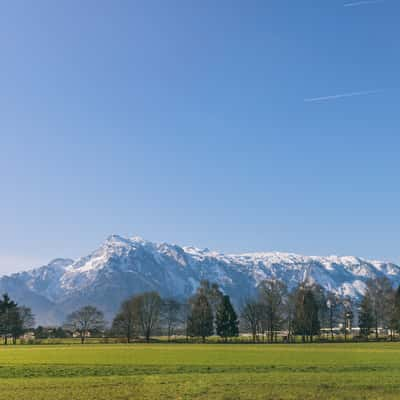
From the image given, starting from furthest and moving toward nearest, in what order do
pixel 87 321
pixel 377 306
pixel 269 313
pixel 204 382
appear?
pixel 87 321 → pixel 377 306 → pixel 269 313 → pixel 204 382

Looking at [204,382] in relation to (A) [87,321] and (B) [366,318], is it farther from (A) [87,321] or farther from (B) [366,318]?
(A) [87,321]

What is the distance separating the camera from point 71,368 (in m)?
46.2

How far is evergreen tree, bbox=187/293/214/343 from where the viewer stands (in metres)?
137

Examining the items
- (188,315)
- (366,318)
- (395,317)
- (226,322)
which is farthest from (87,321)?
(395,317)

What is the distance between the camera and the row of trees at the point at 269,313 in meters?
138

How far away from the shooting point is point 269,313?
140125 millimetres

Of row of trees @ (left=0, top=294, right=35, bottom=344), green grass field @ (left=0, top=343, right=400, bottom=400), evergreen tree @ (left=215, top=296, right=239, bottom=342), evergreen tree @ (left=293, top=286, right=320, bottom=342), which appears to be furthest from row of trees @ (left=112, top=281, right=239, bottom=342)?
green grass field @ (left=0, top=343, right=400, bottom=400)

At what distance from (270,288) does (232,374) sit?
10564 cm

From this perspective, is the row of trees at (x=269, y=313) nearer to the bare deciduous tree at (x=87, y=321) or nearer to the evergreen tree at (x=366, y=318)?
the evergreen tree at (x=366, y=318)

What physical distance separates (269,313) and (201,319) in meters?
18.2

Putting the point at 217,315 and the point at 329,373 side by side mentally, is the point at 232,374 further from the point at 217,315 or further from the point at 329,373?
the point at 217,315

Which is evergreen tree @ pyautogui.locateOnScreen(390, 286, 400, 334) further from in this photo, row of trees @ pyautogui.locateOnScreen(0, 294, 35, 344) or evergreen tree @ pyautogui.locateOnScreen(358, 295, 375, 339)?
row of trees @ pyautogui.locateOnScreen(0, 294, 35, 344)

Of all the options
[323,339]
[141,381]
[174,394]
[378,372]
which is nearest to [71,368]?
[141,381]

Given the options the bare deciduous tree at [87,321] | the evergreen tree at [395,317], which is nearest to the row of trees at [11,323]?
the bare deciduous tree at [87,321]
